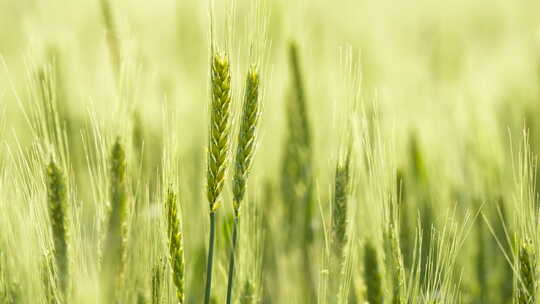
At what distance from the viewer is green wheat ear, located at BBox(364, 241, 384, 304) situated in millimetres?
1235

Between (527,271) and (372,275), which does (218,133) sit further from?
(527,271)

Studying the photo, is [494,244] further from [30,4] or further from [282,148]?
[30,4]

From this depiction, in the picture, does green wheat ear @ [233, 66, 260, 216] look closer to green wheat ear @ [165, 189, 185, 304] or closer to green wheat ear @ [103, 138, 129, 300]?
green wheat ear @ [165, 189, 185, 304]

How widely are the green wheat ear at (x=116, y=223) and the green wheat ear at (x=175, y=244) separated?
0.11 metres

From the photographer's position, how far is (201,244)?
1.70 metres

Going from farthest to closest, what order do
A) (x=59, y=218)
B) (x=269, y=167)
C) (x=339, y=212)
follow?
1. (x=269, y=167)
2. (x=339, y=212)
3. (x=59, y=218)

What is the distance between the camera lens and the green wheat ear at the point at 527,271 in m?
1.15

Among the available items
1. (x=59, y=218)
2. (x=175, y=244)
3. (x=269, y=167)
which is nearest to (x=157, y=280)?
(x=175, y=244)

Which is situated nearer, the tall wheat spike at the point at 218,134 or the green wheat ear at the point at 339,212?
the tall wheat spike at the point at 218,134

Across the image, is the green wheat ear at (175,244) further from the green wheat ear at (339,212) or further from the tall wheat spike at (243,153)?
the green wheat ear at (339,212)

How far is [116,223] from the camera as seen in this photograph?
1164mm

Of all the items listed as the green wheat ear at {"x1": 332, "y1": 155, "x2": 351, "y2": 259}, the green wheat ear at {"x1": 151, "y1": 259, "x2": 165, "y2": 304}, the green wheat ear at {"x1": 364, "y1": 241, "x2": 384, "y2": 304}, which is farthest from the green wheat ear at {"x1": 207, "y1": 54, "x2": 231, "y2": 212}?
the green wheat ear at {"x1": 364, "y1": 241, "x2": 384, "y2": 304}

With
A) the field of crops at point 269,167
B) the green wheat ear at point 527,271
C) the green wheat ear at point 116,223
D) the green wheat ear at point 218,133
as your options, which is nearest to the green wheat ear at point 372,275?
the field of crops at point 269,167

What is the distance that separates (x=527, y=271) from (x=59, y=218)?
887mm
